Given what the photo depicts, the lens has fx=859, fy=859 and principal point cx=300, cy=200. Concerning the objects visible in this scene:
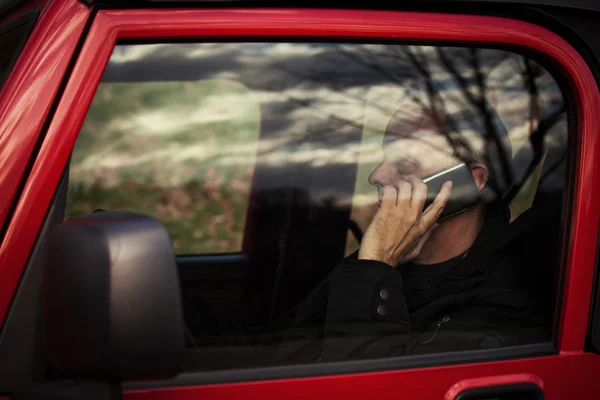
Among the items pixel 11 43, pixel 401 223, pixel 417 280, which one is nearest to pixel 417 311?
pixel 417 280

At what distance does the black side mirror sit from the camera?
1220 mm

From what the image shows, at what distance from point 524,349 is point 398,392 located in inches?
13.5

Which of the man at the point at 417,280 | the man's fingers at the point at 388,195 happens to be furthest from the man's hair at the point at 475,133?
the man's fingers at the point at 388,195

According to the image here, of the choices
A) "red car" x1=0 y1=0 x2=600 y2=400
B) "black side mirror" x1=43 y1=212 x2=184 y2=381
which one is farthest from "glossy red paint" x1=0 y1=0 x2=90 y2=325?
"black side mirror" x1=43 y1=212 x2=184 y2=381

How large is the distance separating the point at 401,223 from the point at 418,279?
0.13 metres

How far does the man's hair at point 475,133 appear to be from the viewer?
1832mm

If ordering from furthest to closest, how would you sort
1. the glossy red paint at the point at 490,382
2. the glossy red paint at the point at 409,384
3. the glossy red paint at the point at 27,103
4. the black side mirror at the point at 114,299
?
the glossy red paint at the point at 490,382
the glossy red paint at the point at 409,384
the glossy red paint at the point at 27,103
the black side mirror at the point at 114,299

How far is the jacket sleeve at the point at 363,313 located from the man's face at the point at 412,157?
182 millimetres

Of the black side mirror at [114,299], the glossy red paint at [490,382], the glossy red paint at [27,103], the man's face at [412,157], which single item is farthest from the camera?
the man's face at [412,157]

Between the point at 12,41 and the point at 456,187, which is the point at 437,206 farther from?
the point at 12,41

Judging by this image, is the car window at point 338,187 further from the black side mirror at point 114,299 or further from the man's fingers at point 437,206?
the black side mirror at point 114,299

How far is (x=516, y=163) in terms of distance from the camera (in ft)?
6.35

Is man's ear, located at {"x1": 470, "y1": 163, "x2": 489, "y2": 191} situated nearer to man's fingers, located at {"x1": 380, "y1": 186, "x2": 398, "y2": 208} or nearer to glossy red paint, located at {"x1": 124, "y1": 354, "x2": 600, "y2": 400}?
man's fingers, located at {"x1": 380, "y1": 186, "x2": 398, "y2": 208}

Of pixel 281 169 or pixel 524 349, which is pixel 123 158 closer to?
pixel 281 169
